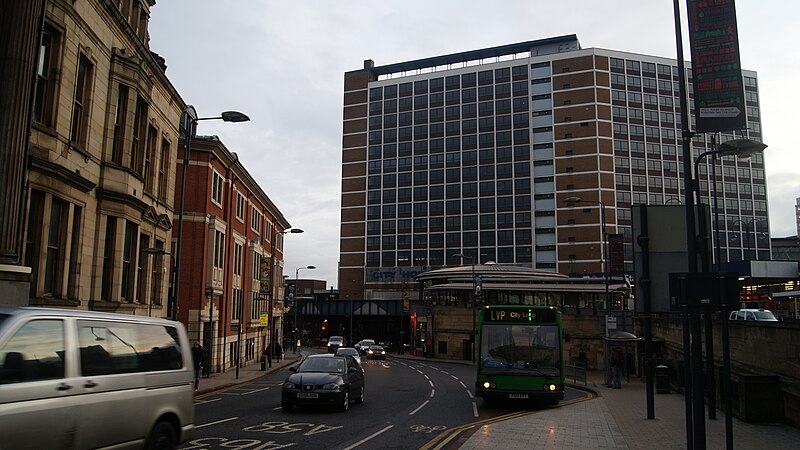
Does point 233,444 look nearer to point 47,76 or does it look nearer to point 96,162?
point 47,76

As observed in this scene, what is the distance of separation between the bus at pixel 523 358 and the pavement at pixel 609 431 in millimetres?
803

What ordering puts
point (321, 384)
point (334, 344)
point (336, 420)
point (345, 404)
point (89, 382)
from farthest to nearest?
point (334, 344) < point (345, 404) < point (321, 384) < point (336, 420) < point (89, 382)

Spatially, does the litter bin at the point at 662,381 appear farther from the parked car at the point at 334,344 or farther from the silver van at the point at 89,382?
the parked car at the point at 334,344

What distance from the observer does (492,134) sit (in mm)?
97875

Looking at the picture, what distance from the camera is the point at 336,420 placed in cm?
1531

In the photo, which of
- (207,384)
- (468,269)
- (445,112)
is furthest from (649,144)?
(207,384)

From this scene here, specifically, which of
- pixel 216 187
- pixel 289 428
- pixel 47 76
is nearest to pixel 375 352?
pixel 216 187

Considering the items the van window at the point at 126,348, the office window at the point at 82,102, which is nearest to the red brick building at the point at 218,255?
the office window at the point at 82,102

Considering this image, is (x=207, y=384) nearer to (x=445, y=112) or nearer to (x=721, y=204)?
(x=445, y=112)

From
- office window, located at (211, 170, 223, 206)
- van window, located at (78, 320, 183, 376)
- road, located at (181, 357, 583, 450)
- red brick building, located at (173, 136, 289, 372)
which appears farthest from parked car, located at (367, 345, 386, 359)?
van window, located at (78, 320, 183, 376)

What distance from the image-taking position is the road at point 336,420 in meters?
12.1

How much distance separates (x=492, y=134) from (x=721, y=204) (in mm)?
37529

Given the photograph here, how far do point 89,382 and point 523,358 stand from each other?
1412 cm

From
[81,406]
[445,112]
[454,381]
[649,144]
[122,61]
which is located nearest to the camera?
[81,406]
